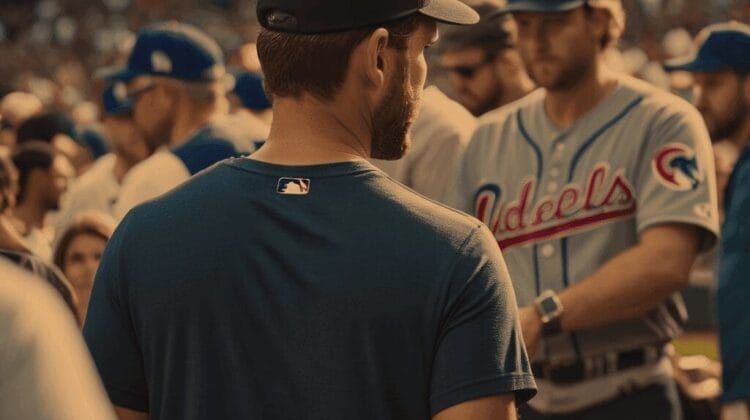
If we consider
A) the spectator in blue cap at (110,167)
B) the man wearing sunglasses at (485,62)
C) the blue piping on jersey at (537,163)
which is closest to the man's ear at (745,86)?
the man wearing sunglasses at (485,62)

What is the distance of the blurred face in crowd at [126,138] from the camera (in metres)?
7.41

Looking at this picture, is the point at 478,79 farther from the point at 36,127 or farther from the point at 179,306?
the point at 36,127

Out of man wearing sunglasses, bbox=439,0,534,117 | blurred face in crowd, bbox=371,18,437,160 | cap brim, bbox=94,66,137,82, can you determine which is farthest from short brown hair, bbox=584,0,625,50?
cap brim, bbox=94,66,137,82

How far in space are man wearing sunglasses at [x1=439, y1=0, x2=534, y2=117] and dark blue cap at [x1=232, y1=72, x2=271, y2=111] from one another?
1891mm

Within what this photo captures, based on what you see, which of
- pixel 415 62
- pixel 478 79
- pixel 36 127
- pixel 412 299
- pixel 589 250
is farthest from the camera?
pixel 36 127

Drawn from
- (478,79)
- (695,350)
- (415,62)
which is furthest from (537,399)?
(695,350)

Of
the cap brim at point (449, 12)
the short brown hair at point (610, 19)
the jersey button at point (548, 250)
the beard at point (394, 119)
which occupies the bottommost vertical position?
the jersey button at point (548, 250)

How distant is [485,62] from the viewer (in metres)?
6.02

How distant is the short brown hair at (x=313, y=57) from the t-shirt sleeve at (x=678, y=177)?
77.6 inches

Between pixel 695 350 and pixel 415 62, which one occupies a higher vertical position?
pixel 415 62

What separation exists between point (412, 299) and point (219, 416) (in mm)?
351

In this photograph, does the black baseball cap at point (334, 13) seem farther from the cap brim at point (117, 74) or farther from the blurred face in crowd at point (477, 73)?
the cap brim at point (117, 74)

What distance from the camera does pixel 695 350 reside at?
559 inches

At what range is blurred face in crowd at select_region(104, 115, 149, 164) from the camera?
24.3 ft
